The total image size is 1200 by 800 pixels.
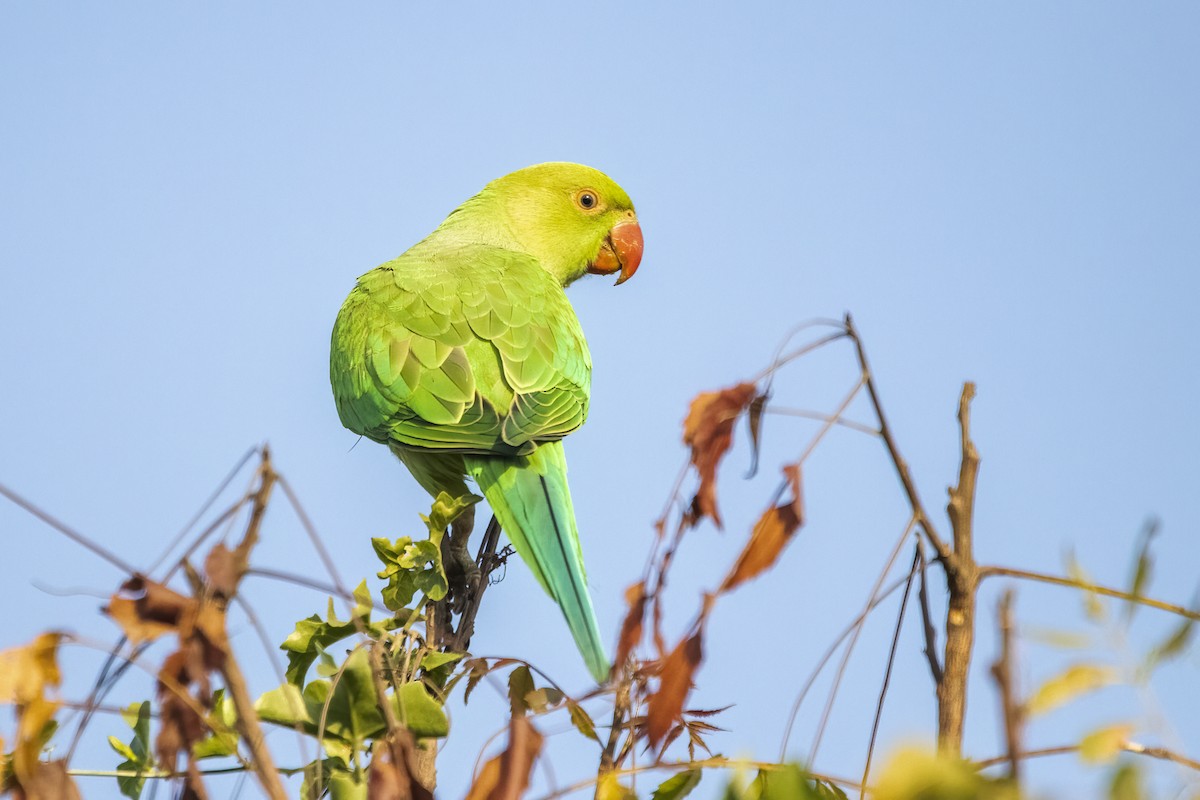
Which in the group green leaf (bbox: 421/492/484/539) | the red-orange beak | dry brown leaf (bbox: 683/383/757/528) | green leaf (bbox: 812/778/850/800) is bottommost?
green leaf (bbox: 812/778/850/800)

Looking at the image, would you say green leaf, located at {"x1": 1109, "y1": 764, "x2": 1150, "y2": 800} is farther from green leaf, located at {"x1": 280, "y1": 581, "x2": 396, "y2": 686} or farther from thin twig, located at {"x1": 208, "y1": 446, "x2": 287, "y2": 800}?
green leaf, located at {"x1": 280, "y1": 581, "x2": 396, "y2": 686}

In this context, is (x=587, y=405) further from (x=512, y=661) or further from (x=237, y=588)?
(x=237, y=588)

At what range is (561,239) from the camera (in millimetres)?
5285

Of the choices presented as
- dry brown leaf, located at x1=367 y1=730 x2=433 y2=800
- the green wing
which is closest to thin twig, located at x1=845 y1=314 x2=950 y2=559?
dry brown leaf, located at x1=367 y1=730 x2=433 y2=800

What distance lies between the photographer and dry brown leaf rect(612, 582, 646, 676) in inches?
51.0

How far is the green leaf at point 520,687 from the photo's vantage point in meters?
1.87

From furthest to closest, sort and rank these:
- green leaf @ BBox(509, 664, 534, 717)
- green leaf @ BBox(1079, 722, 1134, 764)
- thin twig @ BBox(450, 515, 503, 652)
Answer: thin twig @ BBox(450, 515, 503, 652) → green leaf @ BBox(509, 664, 534, 717) → green leaf @ BBox(1079, 722, 1134, 764)

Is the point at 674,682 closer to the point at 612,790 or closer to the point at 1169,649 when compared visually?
the point at 612,790

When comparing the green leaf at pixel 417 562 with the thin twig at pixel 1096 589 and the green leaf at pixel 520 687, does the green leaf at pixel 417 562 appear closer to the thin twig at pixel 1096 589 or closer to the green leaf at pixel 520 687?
the green leaf at pixel 520 687

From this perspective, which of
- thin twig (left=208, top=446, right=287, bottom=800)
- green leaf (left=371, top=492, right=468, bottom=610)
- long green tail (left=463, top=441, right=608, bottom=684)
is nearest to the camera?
thin twig (left=208, top=446, right=287, bottom=800)

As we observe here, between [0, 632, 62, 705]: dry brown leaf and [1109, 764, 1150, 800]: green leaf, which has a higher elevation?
[0, 632, 62, 705]: dry brown leaf

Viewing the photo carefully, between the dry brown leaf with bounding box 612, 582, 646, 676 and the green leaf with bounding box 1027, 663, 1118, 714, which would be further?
the dry brown leaf with bounding box 612, 582, 646, 676

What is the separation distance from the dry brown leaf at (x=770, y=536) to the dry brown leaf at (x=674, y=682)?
0.09m

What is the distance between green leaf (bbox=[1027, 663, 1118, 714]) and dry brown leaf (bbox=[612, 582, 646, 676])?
0.47 meters
